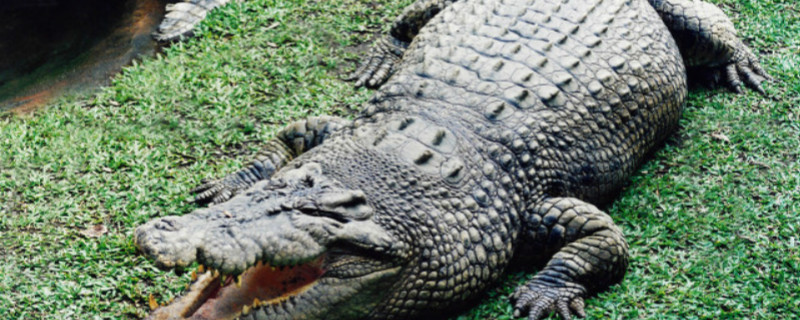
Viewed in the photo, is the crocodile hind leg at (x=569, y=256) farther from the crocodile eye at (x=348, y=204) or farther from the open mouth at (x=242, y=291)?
the open mouth at (x=242, y=291)

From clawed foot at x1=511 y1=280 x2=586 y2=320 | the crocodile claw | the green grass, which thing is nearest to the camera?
clawed foot at x1=511 y1=280 x2=586 y2=320

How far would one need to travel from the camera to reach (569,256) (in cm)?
378

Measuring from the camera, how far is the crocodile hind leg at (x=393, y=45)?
567 centimetres

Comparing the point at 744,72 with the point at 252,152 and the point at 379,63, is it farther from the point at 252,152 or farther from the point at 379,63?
the point at 252,152

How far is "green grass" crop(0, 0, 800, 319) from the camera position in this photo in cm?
383

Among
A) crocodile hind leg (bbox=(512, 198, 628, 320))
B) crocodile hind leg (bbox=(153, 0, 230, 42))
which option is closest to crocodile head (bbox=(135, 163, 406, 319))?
crocodile hind leg (bbox=(512, 198, 628, 320))

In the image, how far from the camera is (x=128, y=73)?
19.0 ft

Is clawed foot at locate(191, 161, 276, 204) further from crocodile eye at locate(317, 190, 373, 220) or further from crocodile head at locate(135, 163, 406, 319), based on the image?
crocodile eye at locate(317, 190, 373, 220)

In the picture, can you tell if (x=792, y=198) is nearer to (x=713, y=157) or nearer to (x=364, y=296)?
(x=713, y=157)

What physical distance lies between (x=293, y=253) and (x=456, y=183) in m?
0.93

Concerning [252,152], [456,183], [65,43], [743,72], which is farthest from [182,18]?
[743,72]

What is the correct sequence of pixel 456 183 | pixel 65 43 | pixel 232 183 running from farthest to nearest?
pixel 65 43, pixel 232 183, pixel 456 183

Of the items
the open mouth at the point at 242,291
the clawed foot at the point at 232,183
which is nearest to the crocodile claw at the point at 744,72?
the clawed foot at the point at 232,183

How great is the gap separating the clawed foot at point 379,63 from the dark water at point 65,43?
5.76 ft
